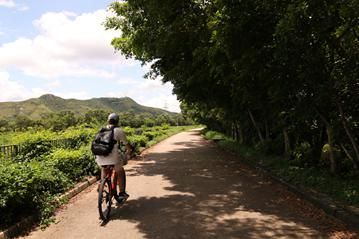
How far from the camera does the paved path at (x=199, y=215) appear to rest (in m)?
6.67

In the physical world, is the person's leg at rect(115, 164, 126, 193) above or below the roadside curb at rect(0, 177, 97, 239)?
above

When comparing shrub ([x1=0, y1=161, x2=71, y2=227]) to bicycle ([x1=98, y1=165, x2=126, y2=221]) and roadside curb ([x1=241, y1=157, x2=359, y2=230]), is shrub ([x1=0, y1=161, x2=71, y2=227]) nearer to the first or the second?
bicycle ([x1=98, y1=165, x2=126, y2=221])

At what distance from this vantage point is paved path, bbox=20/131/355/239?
6.67m

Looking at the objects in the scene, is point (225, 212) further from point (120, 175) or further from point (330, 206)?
point (120, 175)

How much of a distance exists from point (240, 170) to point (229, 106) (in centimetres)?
789

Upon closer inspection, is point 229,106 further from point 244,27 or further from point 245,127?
point 244,27

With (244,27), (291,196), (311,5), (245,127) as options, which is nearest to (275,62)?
(244,27)

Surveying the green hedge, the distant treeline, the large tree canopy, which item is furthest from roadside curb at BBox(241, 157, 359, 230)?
the distant treeline

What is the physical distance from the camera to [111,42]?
2166 centimetres

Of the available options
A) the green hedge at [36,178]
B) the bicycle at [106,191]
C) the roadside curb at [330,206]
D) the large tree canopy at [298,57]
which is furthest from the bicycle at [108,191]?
the large tree canopy at [298,57]

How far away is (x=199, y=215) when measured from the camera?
782 cm

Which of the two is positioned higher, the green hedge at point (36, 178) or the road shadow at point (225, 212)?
the green hedge at point (36, 178)

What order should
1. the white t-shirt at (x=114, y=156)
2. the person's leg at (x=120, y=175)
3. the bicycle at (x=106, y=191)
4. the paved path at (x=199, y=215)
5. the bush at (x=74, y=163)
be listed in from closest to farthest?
the paved path at (x=199, y=215) < the bicycle at (x=106, y=191) < the white t-shirt at (x=114, y=156) < the person's leg at (x=120, y=175) < the bush at (x=74, y=163)

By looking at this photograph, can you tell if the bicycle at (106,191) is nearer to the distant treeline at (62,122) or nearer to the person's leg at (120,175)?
the person's leg at (120,175)
